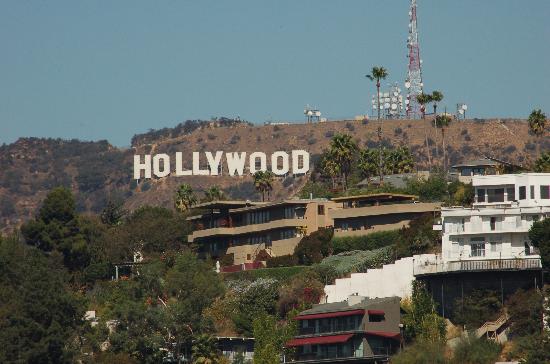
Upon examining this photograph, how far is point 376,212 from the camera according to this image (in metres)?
155

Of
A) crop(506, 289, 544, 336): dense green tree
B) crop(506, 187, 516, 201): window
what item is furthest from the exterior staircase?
crop(506, 187, 516, 201): window

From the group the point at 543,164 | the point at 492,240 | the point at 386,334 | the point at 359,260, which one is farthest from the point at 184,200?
the point at 386,334

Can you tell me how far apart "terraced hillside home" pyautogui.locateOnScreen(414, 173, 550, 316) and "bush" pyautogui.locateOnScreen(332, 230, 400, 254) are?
11.5 meters

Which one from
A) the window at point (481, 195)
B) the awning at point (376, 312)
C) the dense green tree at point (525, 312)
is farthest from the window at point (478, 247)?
the awning at point (376, 312)

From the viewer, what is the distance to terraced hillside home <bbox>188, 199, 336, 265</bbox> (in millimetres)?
161375

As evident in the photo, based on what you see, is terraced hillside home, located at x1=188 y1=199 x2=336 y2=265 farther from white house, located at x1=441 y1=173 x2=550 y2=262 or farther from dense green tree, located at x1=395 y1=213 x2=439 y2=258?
white house, located at x1=441 y1=173 x2=550 y2=262

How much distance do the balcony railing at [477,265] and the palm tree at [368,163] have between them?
59358mm

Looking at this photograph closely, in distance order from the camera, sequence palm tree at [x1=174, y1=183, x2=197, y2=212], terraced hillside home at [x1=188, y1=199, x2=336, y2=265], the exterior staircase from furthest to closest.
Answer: palm tree at [x1=174, y1=183, x2=197, y2=212] < terraced hillside home at [x1=188, y1=199, x2=336, y2=265] < the exterior staircase

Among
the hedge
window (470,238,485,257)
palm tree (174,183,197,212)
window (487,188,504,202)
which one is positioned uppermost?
palm tree (174,183,197,212)

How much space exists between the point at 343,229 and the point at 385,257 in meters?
16.0

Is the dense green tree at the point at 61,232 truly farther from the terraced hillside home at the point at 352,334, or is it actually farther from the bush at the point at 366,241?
the terraced hillside home at the point at 352,334

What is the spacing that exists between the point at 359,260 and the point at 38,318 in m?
30.6

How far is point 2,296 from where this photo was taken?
136250mm

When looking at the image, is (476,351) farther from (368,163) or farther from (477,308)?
(368,163)
